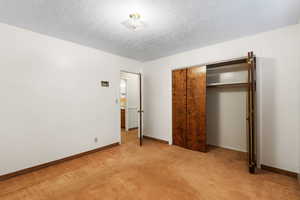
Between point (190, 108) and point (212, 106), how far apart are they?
748 millimetres

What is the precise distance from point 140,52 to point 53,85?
6.95 ft

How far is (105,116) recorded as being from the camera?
139 inches

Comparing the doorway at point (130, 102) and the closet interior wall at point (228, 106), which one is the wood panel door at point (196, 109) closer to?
the closet interior wall at point (228, 106)

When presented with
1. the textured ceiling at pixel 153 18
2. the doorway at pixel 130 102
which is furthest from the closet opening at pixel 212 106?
the doorway at pixel 130 102

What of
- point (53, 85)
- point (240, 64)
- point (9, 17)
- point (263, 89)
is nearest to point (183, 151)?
point (263, 89)

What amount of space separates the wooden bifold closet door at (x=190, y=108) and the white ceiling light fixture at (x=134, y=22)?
1660 millimetres

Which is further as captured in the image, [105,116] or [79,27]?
[105,116]

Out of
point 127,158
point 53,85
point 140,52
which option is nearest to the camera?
point 53,85

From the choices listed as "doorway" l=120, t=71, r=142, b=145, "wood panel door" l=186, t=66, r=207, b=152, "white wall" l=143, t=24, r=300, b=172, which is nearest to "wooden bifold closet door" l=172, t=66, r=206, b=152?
"wood panel door" l=186, t=66, r=207, b=152

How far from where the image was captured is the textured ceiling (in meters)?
1.76

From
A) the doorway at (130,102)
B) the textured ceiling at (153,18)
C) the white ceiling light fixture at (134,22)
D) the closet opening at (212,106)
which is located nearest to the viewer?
the textured ceiling at (153,18)

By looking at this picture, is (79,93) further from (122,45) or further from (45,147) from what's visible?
(122,45)

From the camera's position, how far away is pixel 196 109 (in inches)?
128

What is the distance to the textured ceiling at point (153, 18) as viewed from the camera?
1.76m
